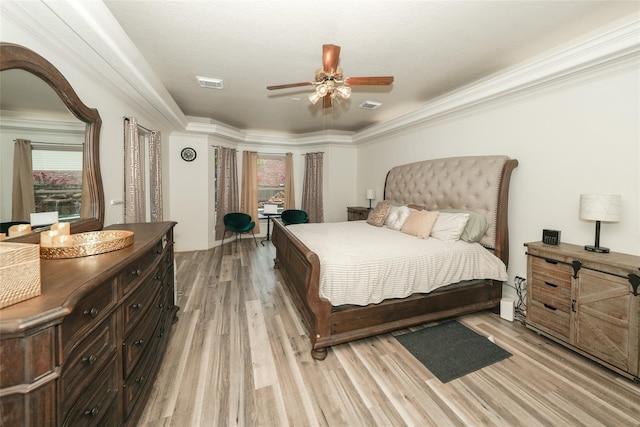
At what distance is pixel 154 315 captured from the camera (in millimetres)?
1804

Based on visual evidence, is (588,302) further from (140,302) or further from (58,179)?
(58,179)

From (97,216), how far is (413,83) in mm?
3768

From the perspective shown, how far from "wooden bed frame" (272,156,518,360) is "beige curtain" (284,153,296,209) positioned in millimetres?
2866

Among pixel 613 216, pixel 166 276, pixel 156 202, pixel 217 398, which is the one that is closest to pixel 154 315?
pixel 166 276

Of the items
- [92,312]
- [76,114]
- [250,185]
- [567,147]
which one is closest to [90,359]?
[92,312]

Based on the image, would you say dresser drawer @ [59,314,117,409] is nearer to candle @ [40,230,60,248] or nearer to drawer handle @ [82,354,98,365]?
drawer handle @ [82,354,98,365]

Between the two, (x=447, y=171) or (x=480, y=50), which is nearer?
(x=480, y=50)

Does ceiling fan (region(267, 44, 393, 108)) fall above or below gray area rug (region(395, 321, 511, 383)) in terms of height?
above

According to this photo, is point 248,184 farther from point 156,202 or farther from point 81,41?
point 81,41

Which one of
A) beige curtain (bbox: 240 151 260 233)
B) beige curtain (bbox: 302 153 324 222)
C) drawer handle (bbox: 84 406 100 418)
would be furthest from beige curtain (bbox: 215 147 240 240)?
drawer handle (bbox: 84 406 100 418)

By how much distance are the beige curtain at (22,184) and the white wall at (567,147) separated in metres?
4.18

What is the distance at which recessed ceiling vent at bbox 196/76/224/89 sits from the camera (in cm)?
314

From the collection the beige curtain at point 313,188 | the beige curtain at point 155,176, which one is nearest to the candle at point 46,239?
the beige curtain at point 155,176

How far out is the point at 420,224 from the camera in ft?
10.0
